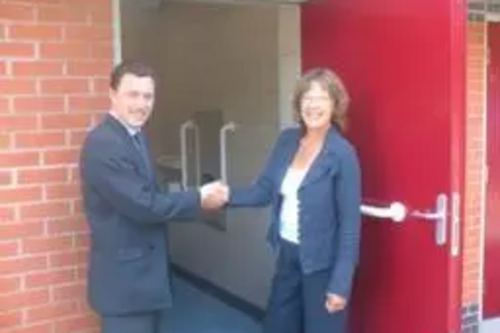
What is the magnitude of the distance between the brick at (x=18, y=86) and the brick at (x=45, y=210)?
441 millimetres

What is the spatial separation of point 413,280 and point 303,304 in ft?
1.48

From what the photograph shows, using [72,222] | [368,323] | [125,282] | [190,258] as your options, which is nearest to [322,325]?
[368,323]

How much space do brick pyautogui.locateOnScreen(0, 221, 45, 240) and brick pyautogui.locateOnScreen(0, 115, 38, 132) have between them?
366 mm

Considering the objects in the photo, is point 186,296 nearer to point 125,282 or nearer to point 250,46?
point 250,46

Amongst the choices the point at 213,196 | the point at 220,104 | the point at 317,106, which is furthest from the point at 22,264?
the point at 220,104

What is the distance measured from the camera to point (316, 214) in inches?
104

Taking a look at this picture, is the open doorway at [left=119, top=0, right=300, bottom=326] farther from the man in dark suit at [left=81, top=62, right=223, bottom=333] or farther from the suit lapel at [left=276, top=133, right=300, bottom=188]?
the man in dark suit at [left=81, top=62, right=223, bottom=333]

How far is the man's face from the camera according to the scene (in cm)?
245

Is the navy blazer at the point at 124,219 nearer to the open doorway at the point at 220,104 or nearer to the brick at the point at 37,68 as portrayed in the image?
the brick at the point at 37,68

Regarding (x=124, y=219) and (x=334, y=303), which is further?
(x=334, y=303)

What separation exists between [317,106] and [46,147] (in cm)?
107

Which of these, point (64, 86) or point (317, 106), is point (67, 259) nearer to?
point (64, 86)

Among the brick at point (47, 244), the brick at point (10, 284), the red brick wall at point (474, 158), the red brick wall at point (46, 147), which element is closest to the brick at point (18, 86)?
the red brick wall at point (46, 147)

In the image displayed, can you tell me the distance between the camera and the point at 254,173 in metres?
4.38
